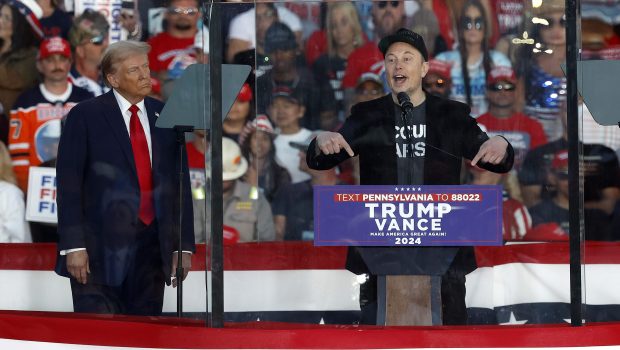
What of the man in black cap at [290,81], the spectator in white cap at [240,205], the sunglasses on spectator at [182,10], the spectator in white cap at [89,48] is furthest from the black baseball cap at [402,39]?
the spectator in white cap at [89,48]

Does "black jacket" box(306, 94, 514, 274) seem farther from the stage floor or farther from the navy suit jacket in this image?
the navy suit jacket

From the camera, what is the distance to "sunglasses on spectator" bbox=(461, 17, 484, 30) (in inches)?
161

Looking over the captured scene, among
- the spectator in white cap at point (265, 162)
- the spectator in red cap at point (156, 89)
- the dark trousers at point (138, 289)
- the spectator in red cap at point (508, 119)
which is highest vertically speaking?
the spectator in red cap at point (156, 89)

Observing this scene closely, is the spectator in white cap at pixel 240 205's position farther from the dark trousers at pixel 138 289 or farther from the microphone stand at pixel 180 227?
the dark trousers at pixel 138 289

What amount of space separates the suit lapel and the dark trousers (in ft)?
0.88

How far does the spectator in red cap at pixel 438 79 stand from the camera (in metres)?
4.11

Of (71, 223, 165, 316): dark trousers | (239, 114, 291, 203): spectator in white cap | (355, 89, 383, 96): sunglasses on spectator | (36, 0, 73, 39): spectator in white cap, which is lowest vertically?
(71, 223, 165, 316): dark trousers

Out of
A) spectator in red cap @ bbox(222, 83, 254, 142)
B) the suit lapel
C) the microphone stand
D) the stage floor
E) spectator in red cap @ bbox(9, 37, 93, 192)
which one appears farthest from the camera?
spectator in red cap @ bbox(9, 37, 93, 192)

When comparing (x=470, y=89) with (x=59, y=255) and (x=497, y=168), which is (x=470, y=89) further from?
(x=59, y=255)

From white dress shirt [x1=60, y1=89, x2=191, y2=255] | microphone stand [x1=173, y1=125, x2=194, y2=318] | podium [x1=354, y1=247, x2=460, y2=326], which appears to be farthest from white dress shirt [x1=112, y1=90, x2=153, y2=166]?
podium [x1=354, y1=247, x2=460, y2=326]

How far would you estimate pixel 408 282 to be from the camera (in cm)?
415

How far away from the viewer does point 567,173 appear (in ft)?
13.5

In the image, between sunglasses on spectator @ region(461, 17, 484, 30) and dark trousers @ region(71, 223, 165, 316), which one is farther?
dark trousers @ region(71, 223, 165, 316)

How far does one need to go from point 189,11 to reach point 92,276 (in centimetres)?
106
